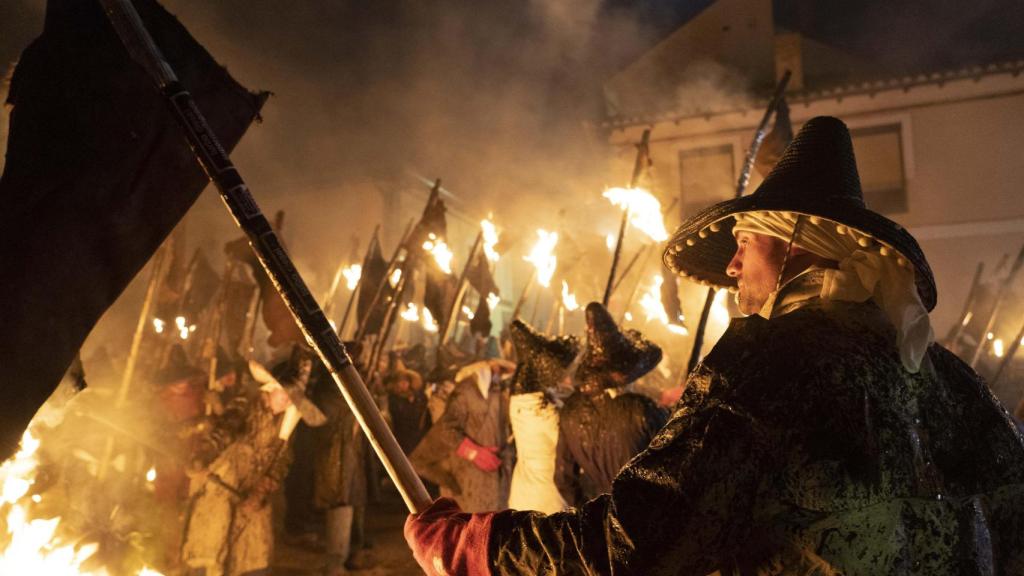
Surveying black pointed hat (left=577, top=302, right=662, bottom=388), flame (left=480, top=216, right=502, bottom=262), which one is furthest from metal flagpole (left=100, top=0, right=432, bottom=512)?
flame (left=480, top=216, right=502, bottom=262)

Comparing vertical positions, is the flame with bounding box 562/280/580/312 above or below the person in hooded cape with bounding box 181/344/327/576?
above

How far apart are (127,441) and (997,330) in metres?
16.3

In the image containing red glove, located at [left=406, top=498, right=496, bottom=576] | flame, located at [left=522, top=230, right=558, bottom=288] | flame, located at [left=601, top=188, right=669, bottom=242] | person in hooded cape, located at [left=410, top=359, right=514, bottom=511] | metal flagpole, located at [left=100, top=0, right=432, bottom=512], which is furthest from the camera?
flame, located at [left=522, top=230, right=558, bottom=288]

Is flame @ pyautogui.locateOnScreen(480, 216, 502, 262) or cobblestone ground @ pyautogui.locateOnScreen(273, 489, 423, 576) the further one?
flame @ pyautogui.locateOnScreen(480, 216, 502, 262)

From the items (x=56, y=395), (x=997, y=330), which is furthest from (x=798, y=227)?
(x=997, y=330)

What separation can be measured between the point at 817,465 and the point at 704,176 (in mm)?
21663

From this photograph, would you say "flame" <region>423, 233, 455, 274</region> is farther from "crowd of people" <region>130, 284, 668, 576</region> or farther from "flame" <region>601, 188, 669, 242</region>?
"flame" <region>601, 188, 669, 242</region>

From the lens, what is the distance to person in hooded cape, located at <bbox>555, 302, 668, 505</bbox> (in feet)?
15.1

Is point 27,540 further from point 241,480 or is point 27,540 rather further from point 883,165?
point 883,165

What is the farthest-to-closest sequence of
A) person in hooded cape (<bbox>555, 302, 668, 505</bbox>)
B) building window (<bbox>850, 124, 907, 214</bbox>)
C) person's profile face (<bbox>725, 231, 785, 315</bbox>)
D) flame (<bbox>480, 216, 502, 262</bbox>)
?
building window (<bbox>850, 124, 907, 214</bbox>) < flame (<bbox>480, 216, 502, 262</bbox>) < person in hooded cape (<bbox>555, 302, 668, 505</bbox>) < person's profile face (<bbox>725, 231, 785, 315</bbox>)

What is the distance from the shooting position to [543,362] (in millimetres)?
5840

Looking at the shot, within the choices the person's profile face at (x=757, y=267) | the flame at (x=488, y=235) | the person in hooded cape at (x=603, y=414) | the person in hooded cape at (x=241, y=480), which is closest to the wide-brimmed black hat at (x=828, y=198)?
the person's profile face at (x=757, y=267)

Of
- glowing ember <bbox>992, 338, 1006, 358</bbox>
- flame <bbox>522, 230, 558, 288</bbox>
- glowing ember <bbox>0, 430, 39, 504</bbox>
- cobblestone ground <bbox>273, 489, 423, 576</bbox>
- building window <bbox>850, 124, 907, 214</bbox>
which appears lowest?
cobblestone ground <bbox>273, 489, 423, 576</bbox>

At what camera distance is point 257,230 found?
2080mm
